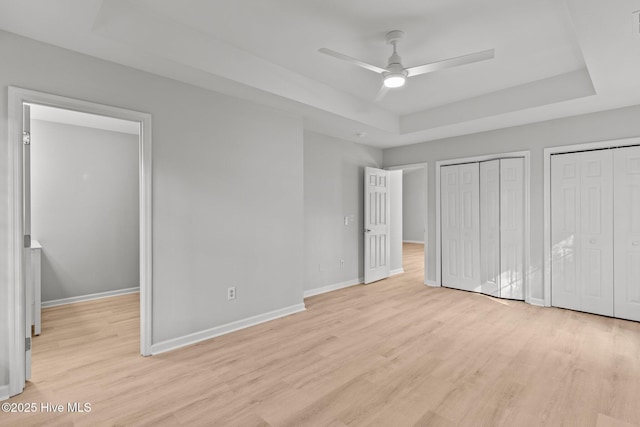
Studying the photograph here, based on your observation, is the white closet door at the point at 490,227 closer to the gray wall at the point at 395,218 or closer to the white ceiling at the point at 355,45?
the white ceiling at the point at 355,45

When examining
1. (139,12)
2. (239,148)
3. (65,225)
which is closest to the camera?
(139,12)

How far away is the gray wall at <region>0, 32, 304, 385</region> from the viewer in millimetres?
2438

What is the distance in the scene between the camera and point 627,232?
12.3 ft

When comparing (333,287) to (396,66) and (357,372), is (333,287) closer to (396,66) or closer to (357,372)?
(357,372)

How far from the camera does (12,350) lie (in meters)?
2.26

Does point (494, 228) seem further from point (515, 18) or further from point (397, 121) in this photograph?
point (515, 18)

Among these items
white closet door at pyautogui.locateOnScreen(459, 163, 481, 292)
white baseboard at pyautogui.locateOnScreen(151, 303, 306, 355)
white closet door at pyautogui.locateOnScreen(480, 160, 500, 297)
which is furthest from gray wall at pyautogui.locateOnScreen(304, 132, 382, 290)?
white closet door at pyautogui.locateOnScreen(480, 160, 500, 297)

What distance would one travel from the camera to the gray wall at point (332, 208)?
4.90 m

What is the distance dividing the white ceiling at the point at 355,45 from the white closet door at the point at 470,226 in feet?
3.57

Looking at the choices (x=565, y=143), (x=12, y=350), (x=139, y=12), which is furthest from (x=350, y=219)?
(x=12, y=350)

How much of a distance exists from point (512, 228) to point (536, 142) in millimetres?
1247

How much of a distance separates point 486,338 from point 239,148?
131 inches

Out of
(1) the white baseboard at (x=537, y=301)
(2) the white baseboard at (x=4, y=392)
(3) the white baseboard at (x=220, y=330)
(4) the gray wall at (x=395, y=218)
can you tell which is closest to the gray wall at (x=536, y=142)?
(1) the white baseboard at (x=537, y=301)

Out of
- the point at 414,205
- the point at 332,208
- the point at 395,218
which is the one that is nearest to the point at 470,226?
the point at 395,218
